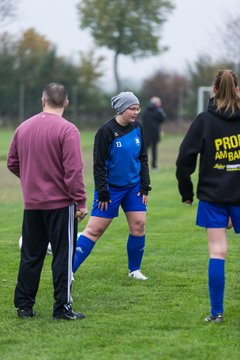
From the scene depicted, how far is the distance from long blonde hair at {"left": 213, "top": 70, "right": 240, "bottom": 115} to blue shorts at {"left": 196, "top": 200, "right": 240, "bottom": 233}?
73 cm

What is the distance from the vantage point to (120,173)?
7.89 metres

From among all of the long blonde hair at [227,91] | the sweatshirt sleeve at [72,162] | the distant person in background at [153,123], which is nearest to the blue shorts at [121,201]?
the sweatshirt sleeve at [72,162]

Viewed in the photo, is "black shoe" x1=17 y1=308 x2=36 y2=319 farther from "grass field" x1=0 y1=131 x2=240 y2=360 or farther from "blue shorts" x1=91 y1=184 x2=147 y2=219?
"blue shorts" x1=91 y1=184 x2=147 y2=219

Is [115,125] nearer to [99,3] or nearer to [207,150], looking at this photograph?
[207,150]

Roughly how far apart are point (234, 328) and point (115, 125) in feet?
8.25

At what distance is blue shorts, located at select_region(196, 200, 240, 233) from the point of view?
620 centimetres

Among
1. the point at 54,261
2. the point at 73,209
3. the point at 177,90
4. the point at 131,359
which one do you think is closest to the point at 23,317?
the point at 54,261

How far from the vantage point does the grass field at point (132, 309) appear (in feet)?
18.6

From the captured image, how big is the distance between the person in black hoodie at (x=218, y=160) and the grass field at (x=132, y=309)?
1.75 ft

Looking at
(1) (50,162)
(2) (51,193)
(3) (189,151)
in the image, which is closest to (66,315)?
(2) (51,193)

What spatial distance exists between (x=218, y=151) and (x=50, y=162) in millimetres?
1299

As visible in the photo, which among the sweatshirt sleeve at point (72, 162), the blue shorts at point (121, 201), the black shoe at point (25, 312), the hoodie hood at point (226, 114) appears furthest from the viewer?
the blue shorts at point (121, 201)

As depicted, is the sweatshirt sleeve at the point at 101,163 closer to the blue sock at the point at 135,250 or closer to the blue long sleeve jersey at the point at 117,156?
the blue long sleeve jersey at the point at 117,156

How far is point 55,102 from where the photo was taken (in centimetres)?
643
